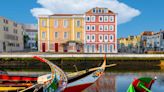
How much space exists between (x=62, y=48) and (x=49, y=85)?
5416 cm

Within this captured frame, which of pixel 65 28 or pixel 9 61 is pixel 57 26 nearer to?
pixel 65 28

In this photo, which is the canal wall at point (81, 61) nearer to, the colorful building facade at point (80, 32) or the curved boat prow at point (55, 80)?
the colorful building facade at point (80, 32)

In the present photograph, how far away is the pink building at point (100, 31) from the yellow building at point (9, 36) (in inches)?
838

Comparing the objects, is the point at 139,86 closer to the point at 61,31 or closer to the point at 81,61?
the point at 81,61

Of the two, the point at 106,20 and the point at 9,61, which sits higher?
the point at 106,20

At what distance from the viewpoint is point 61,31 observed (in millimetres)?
69062

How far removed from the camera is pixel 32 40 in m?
126

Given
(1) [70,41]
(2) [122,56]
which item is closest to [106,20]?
(1) [70,41]

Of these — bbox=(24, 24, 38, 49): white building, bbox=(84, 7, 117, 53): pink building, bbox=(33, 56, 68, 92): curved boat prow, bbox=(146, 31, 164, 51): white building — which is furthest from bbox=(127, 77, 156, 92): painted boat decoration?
bbox=(24, 24, 38, 49): white building

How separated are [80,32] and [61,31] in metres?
4.77

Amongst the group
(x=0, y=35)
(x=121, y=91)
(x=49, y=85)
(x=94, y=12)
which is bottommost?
(x=121, y=91)

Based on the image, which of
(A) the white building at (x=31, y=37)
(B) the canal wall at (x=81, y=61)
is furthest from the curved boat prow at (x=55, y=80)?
(A) the white building at (x=31, y=37)

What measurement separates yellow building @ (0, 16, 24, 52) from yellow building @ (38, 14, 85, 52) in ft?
32.2

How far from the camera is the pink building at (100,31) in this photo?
226ft
